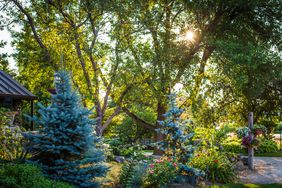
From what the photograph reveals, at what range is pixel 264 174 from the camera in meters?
11.6

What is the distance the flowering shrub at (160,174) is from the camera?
26.0 ft

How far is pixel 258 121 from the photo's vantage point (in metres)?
20.8

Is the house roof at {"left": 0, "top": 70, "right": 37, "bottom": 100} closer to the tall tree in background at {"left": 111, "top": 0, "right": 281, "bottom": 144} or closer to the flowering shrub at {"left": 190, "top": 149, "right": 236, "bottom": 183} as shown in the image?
the tall tree in background at {"left": 111, "top": 0, "right": 281, "bottom": 144}

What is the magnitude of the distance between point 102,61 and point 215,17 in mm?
5324

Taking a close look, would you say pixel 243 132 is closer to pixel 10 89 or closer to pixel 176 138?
pixel 176 138

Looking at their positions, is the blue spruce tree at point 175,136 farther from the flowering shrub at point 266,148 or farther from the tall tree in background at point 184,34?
the flowering shrub at point 266,148

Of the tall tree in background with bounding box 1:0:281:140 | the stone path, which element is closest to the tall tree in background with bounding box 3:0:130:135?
the tall tree in background with bounding box 1:0:281:140

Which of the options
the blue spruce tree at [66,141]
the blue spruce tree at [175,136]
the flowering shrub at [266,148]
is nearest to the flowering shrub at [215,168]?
the blue spruce tree at [175,136]

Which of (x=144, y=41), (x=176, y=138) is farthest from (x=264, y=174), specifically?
(x=144, y=41)

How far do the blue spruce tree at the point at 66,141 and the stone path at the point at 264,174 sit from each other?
519 cm

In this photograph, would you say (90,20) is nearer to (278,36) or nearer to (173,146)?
(173,146)

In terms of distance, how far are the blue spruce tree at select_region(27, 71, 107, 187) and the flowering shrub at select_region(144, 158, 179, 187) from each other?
118 centimetres

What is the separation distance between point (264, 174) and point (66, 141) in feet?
24.1

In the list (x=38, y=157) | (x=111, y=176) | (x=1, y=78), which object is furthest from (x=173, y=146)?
(x=1, y=78)
